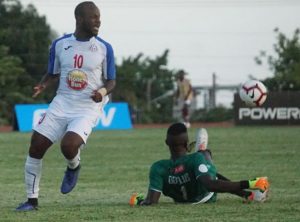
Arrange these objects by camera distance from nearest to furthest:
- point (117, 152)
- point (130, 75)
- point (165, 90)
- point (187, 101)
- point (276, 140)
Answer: point (117, 152)
point (276, 140)
point (187, 101)
point (130, 75)
point (165, 90)

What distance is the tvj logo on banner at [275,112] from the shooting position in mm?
39125

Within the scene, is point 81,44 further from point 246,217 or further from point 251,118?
point 251,118

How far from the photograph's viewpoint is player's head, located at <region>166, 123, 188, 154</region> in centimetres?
1125

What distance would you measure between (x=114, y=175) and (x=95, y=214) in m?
5.74

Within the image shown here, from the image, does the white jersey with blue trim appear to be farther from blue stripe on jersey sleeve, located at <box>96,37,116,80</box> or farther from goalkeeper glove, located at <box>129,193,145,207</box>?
goalkeeper glove, located at <box>129,193,145,207</box>

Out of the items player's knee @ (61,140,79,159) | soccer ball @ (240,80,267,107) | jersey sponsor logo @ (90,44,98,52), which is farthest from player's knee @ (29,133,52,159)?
soccer ball @ (240,80,267,107)

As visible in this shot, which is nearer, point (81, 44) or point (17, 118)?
point (81, 44)

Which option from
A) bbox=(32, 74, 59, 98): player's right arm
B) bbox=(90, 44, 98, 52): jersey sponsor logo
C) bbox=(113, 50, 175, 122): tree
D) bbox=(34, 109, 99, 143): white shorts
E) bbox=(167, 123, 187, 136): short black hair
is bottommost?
bbox=(113, 50, 175, 122): tree

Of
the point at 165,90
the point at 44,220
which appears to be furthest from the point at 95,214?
the point at 165,90

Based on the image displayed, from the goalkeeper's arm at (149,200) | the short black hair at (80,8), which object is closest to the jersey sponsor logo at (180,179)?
the goalkeeper's arm at (149,200)

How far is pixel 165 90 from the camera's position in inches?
2537

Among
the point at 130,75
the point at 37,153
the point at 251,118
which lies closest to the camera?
the point at 37,153

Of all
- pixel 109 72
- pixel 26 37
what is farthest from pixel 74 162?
pixel 26 37

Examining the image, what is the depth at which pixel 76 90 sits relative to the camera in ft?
36.1
